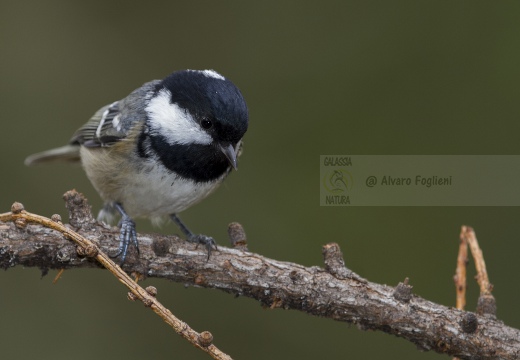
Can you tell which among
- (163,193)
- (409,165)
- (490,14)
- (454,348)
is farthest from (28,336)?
(490,14)

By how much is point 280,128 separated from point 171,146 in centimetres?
215

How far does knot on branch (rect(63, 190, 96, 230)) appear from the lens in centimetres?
261

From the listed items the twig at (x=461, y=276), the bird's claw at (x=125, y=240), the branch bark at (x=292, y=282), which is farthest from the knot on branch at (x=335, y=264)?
the bird's claw at (x=125, y=240)

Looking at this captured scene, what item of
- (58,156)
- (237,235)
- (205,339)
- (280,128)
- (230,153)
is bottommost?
(205,339)

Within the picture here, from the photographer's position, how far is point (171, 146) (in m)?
3.30

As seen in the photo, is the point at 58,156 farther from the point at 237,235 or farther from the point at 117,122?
the point at 237,235

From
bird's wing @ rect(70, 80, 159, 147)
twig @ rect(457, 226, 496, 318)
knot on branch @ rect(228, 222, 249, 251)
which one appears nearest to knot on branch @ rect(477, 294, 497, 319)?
twig @ rect(457, 226, 496, 318)

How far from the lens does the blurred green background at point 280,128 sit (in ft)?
15.9

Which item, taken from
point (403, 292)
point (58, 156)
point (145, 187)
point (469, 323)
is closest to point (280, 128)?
point (58, 156)

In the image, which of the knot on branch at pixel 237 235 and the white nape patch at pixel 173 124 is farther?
the white nape patch at pixel 173 124

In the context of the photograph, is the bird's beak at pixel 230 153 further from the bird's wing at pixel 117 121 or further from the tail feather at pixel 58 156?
the tail feather at pixel 58 156

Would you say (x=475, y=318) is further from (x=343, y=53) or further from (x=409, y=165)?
(x=343, y=53)

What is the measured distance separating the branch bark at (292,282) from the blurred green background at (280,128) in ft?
6.11

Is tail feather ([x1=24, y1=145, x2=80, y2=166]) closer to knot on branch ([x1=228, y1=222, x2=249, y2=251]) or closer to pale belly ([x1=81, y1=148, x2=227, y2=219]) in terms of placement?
pale belly ([x1=81, y1=148, x2=227, y2=219])
